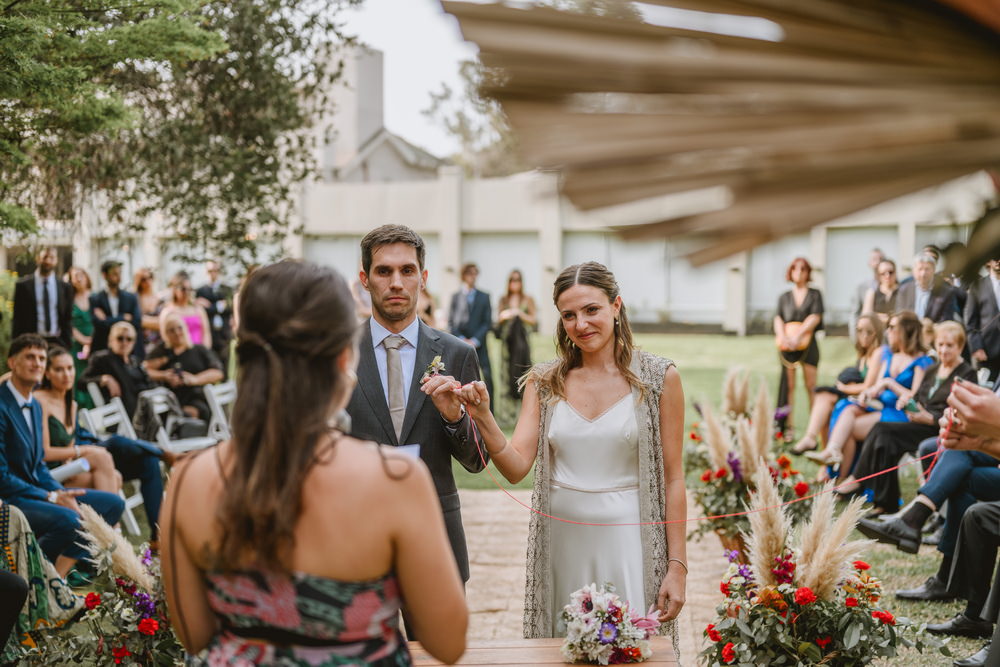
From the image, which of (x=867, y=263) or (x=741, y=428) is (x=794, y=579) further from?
(x=867, y=263)

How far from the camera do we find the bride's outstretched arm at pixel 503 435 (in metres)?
2.77

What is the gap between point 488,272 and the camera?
24.9 metres

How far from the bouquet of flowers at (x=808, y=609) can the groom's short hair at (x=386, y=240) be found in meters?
1.57

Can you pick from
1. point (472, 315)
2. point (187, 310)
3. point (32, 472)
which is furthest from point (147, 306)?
point (32, 472)

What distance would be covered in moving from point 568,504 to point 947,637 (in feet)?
8.86

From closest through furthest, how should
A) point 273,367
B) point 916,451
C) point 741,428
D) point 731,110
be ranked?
point 731,110 < point 273,367 < point 741,428 < point 916,451

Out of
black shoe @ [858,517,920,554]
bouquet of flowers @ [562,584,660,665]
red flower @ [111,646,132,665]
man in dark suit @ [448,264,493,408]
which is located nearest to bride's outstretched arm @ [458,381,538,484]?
bouquet of flowers @ [562,584,660,665]

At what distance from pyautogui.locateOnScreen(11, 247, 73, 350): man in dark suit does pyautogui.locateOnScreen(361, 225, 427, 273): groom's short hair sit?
6389 millimetres

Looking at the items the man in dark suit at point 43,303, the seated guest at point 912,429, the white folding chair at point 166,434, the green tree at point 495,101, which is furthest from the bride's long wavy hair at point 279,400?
the man in dark suit at point 43,303

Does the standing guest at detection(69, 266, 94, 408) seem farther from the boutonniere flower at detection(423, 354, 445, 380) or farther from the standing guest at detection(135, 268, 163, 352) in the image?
the boutonniere flower at detection(423, 354, 445, 380)

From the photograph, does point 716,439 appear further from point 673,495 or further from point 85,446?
point 85,446

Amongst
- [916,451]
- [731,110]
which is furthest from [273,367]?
[916,451]

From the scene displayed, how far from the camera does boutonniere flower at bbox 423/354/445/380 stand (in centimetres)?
290

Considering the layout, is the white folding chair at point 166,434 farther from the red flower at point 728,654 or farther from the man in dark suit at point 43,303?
the red flower at point 728,654
